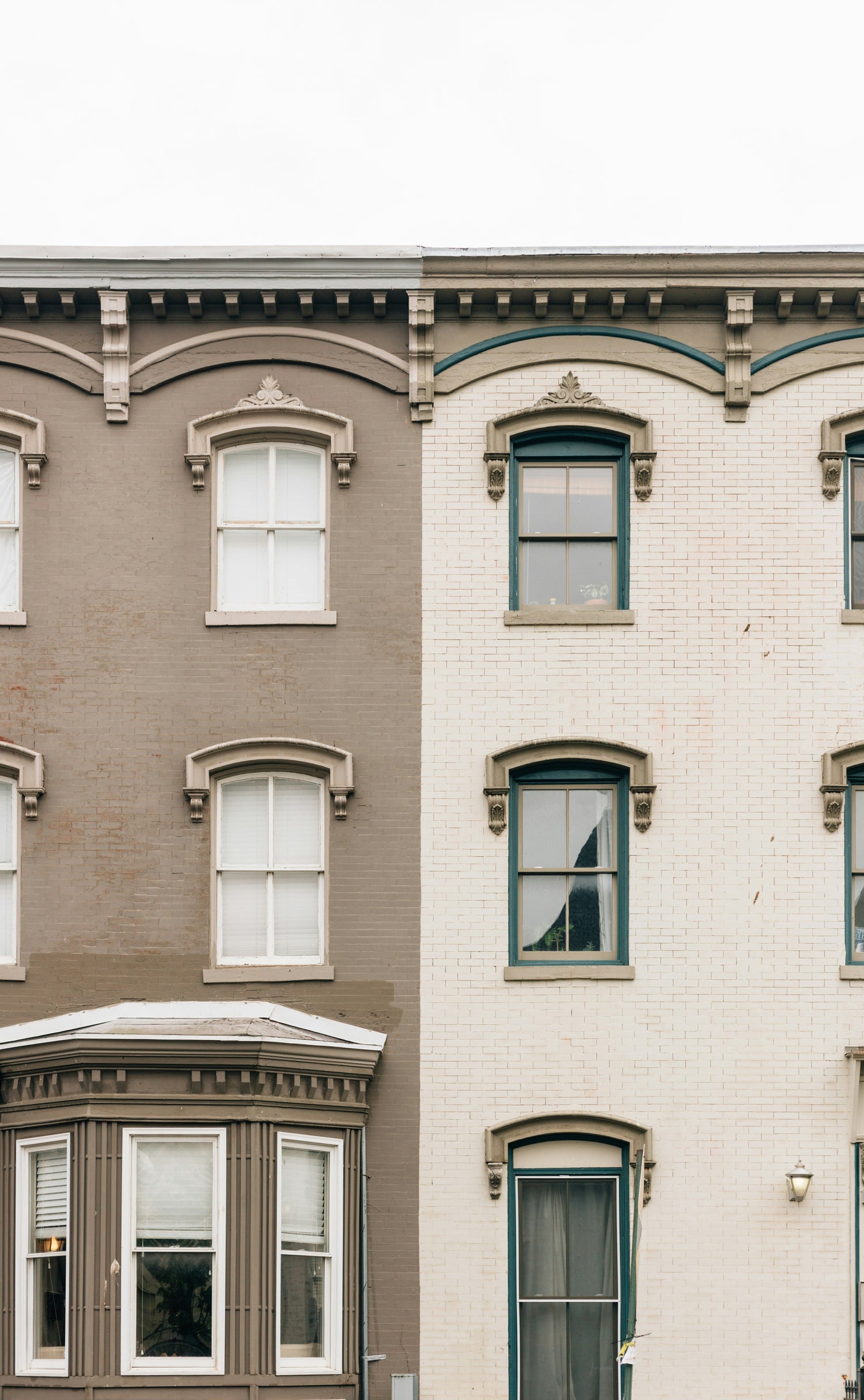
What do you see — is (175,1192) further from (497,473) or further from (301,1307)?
(497,473)

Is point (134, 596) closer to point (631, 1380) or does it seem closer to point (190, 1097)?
point (190, 1097)

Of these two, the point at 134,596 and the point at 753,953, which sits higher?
the point at 134,596

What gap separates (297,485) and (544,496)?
2530 millimetres

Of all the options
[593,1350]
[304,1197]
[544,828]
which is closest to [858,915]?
[544,828]

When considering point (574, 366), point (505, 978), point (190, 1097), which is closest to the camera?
point (190, 1097)

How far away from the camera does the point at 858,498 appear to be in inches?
674

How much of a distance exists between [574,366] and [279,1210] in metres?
8.77

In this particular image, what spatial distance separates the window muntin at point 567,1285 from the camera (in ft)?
51.3

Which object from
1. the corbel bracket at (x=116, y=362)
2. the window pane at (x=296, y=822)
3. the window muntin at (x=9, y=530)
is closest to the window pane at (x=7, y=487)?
the window muntin at (x=9, y=530)

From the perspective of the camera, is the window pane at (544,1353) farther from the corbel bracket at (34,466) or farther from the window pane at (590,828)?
the corbel bracket at (34,466)

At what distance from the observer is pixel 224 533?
672 inches

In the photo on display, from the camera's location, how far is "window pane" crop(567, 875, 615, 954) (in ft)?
53.8

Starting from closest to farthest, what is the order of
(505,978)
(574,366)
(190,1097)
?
(190,1097), (505,978), (574,366)

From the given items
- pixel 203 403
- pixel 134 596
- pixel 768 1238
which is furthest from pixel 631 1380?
pixel 203 403
